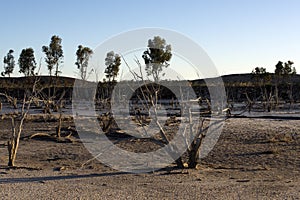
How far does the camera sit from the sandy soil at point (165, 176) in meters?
8.40

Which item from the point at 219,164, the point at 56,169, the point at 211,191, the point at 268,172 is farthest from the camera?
the point at 219,164

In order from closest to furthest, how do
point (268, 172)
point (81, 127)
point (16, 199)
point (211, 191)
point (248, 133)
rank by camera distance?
point (16, 199)
point (211, 191)
point (268, 172)
point (248, 133)
point (81, 127)

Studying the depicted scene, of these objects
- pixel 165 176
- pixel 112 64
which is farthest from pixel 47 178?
pixel 112 64

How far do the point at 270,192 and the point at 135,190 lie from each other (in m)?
2.56

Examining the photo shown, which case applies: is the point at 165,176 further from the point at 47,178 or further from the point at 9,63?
the point at 9,63

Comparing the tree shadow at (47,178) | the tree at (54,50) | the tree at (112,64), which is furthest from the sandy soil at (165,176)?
the tree at (54,50)

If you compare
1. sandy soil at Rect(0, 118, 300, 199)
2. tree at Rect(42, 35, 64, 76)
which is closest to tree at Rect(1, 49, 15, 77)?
tree at Rect(42, 35, 64, 76)

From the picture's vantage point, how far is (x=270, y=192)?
27.7 feet

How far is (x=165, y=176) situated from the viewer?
10406 millimetres

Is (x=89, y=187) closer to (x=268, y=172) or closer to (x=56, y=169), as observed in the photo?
(x=56, y=169)

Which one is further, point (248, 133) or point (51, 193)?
point (248, 133)

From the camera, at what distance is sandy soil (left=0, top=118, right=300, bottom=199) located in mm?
8398

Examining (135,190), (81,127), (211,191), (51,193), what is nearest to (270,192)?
(211,191)

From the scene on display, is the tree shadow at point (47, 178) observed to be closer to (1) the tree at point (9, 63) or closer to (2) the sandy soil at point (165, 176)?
(2) the sandy soil at point (165, 176)
